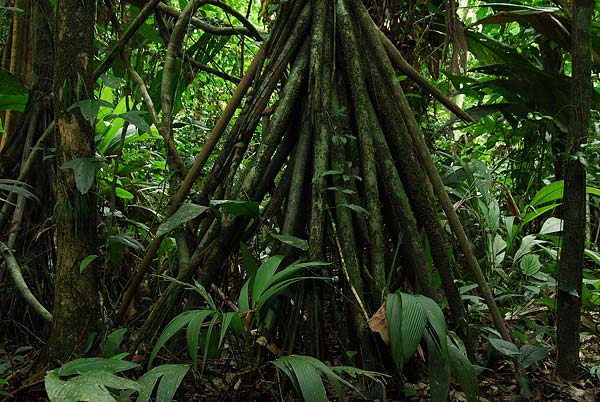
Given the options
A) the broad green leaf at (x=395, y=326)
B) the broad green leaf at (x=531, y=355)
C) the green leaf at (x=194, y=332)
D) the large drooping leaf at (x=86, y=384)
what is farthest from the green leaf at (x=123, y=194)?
the broad green leaf at (x=531, y=355)

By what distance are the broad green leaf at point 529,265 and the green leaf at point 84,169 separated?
6.83ft

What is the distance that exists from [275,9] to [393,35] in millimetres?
683

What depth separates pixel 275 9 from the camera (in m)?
2.76

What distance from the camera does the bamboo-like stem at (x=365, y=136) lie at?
7.73ft

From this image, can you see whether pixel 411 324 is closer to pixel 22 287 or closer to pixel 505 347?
pixel 505 347

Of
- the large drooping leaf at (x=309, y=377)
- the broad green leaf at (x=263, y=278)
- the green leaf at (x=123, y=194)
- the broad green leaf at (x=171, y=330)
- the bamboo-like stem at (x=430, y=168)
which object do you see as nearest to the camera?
the large drooping leaf at (x=309, y=377)

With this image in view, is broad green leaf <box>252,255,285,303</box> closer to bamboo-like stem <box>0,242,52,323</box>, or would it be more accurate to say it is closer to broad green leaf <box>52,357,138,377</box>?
broad green leaf <box>52,357,138,377</box>

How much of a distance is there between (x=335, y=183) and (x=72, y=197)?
0.97m

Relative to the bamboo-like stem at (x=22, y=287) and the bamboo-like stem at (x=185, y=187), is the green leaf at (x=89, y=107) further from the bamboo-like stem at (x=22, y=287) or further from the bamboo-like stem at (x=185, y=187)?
the bamboo-like stem at (x=22, y=287)

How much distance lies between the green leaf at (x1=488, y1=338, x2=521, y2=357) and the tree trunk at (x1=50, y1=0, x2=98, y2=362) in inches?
58.4

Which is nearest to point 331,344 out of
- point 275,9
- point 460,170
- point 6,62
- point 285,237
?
point 285,237

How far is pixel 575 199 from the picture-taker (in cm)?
238

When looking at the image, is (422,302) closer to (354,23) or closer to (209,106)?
(354,23)

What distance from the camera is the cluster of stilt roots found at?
2.29 metres
